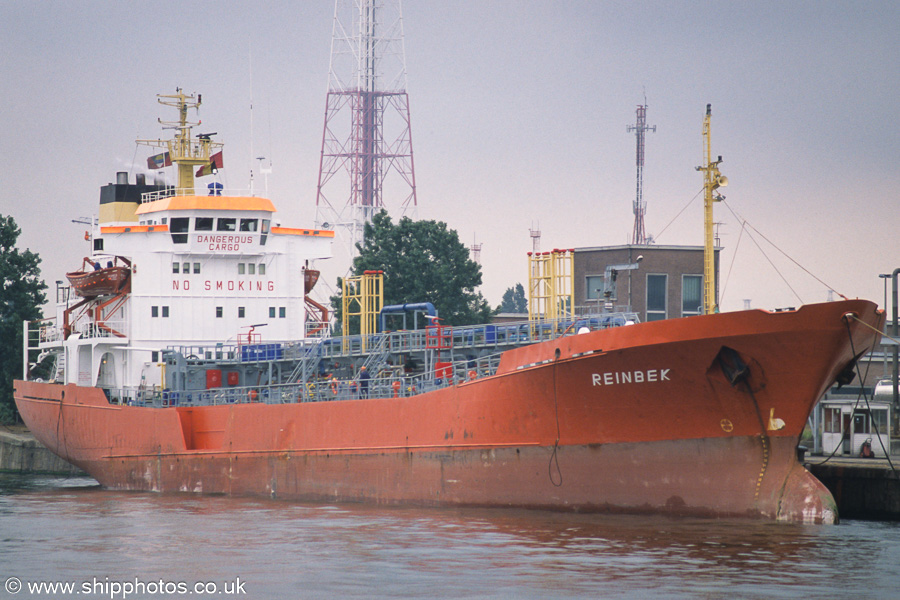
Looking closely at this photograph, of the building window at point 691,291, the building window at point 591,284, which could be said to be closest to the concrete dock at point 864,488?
the building window at point 691,291

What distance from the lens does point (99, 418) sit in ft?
116

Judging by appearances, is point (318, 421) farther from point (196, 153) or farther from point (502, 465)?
point (196, 153)

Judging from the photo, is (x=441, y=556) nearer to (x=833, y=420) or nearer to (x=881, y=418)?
(x=833, y=420)

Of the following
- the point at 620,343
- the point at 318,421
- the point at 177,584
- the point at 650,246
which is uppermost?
the point at 650,246

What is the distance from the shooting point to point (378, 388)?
91.2 feet

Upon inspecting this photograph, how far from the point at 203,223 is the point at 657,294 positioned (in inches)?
931

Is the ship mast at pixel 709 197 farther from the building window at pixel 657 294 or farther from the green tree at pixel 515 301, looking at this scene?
the green tree at pixel 515 301

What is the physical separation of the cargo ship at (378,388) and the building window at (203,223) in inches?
3.7

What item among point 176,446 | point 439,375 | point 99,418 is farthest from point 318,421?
point 99,418

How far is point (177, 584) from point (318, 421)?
1244cm

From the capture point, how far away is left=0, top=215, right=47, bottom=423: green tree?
51188 millimetres

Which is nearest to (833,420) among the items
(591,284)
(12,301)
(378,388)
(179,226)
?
(378,388)

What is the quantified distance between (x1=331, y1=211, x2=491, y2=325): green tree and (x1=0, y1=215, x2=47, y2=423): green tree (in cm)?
1522

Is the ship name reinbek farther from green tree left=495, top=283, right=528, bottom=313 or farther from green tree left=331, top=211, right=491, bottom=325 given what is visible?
green tree left=495, top=283, right=528, bottom=313
